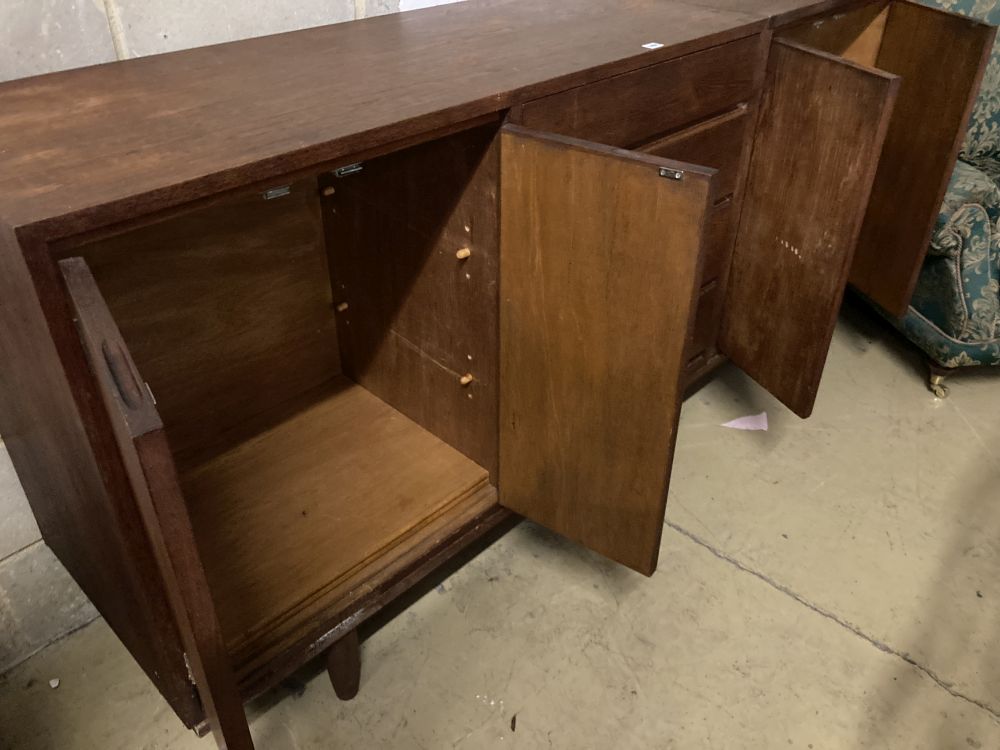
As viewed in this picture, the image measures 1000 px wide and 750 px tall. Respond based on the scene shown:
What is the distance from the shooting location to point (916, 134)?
1.69 m

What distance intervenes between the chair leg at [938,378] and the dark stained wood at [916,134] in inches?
9.3

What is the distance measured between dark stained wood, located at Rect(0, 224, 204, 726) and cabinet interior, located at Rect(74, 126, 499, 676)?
0.13 metres

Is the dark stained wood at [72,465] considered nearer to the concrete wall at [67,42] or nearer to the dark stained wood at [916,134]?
the concrete wall at [67,42]

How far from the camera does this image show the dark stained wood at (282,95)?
82cm

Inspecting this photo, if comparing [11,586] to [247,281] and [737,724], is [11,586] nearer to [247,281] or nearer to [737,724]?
[247,281]

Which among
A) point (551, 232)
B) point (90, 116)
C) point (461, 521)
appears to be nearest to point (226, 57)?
point (90, 116)

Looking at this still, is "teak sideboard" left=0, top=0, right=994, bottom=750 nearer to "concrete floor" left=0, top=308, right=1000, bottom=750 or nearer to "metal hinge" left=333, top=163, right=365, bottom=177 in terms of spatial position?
"metal hinge" left=333, top=163, right=365, bottom=177

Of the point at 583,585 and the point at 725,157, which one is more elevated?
the point at 725,157

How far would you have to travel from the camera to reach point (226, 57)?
1179mm

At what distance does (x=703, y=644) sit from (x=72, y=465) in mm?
1019

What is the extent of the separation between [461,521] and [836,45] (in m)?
1.20

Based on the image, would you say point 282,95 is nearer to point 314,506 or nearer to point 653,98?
point 653,98

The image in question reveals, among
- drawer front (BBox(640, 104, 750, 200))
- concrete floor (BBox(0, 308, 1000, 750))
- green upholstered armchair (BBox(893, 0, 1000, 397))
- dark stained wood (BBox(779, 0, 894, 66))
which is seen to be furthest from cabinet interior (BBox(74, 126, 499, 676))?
green upholstered armchair (BBox(893, 0, 1000, 397))

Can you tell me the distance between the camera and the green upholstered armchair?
1.84 m
